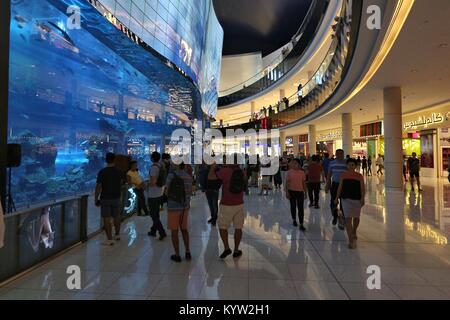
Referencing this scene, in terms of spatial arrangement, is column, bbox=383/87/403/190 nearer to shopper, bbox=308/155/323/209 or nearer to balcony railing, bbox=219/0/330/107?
shopper, bbox=308/155/323/209

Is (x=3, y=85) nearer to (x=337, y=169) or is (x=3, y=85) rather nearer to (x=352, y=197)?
(x=352, y=197)

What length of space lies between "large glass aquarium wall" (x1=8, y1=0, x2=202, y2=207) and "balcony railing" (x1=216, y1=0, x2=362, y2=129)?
789 cm

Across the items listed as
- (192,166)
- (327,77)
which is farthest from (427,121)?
(192,166)

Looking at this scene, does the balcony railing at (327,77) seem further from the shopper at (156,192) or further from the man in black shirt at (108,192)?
the man in black shirt at (108,192)

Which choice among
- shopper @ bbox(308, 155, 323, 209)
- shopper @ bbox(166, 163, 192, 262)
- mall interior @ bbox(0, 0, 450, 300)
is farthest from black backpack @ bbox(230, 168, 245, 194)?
shopper @ bbox(308, 155, 323, 209)

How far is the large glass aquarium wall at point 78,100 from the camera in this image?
17984mm

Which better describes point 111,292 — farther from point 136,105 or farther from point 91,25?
point 136,105

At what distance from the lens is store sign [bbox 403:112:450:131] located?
18641mm

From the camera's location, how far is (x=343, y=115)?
22266 mm

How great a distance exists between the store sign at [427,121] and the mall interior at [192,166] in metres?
0.11

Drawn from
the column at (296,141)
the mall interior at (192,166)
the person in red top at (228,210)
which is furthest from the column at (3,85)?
the column at (296,141)

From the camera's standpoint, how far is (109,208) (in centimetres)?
566

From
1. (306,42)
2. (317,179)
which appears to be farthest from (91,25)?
(306,42)

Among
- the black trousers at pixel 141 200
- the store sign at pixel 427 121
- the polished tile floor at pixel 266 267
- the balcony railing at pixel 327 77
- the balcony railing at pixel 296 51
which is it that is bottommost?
the polished tile floor at pixel 266 267
